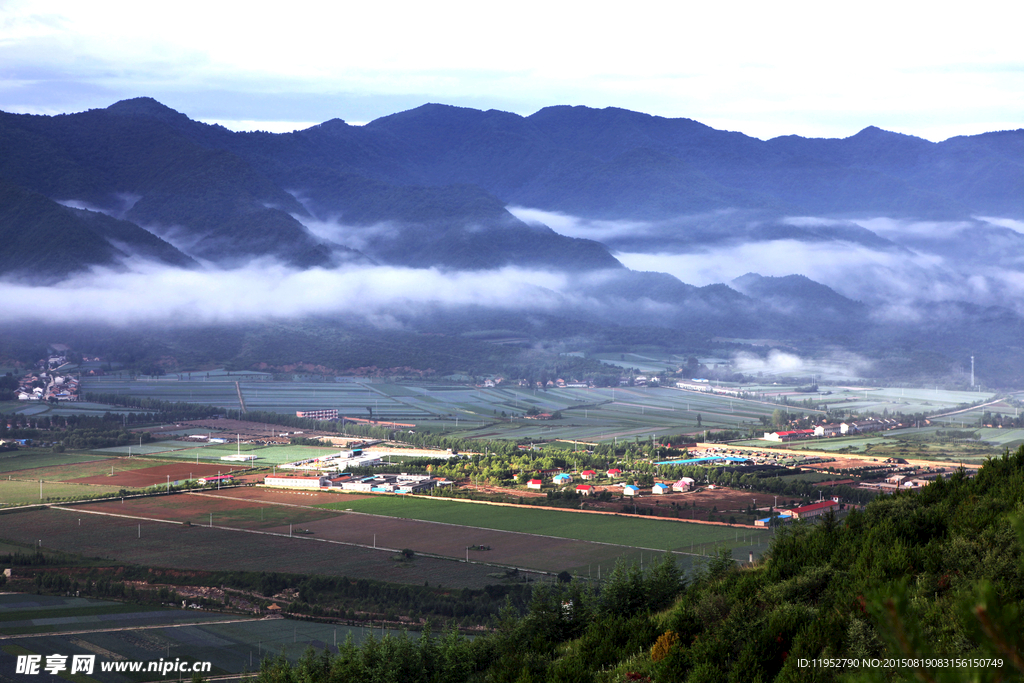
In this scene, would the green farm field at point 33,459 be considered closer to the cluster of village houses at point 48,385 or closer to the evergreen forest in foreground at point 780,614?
the cluster of village houses at point 48,385

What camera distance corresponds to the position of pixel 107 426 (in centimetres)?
7150

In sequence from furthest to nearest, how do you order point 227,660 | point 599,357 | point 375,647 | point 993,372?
point 599,357, point 993,372, point 227,660, point 375,647

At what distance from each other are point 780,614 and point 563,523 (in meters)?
27.2

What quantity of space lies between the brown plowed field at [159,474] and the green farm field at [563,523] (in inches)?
475

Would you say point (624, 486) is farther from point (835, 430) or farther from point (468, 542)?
point (835, 430)

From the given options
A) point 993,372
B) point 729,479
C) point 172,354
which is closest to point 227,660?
point 729,479

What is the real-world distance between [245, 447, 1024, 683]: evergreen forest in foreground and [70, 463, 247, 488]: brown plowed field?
3406 cm

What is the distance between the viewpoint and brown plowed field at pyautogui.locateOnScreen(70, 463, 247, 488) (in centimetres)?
4772

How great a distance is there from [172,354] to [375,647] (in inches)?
4714

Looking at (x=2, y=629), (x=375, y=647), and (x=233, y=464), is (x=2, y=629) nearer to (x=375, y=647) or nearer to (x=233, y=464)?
(x=375, y=647)

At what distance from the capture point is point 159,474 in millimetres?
50469

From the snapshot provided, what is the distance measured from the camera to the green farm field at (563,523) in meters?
34.7

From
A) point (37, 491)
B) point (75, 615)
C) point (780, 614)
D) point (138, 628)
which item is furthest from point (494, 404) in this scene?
point (780, 614)

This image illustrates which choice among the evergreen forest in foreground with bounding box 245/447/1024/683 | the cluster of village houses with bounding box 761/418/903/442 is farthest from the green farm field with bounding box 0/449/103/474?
the cluster of village houses with bounding box 761/418/903/442
